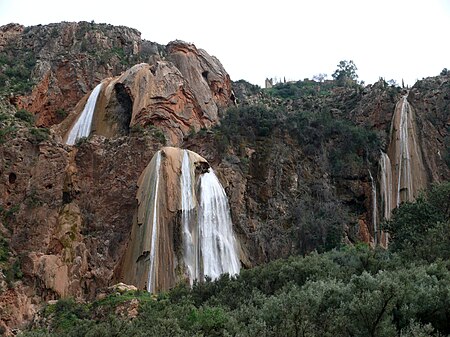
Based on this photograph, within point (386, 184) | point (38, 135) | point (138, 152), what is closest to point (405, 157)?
point (386, 184)

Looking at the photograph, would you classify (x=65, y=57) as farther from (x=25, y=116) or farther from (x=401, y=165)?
(x=401, y=165)

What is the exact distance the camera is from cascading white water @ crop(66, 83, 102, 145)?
4366 cm

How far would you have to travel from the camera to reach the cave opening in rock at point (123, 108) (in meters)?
44.0

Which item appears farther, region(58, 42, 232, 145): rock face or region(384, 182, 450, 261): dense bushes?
region(58, 42, 232, 145): rock face

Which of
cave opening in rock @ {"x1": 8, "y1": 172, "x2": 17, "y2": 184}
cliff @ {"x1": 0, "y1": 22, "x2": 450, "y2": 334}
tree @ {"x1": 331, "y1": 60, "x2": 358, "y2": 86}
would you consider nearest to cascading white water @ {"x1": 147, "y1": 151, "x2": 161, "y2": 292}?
cliff @ {"x1": 0, "y1": 22, "x2": 450, "y2": 334}

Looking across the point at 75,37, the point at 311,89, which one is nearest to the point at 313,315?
the point at 75,37

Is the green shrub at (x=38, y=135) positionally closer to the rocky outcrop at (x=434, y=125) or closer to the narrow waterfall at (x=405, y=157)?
the narrow waterfall at (x=405, y=157)

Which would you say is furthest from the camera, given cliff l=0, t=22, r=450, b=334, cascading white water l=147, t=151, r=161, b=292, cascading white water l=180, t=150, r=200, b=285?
cascading white water l=180, t=150, r=200, b=285

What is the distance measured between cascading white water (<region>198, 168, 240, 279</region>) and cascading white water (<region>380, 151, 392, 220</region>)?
40.9ft

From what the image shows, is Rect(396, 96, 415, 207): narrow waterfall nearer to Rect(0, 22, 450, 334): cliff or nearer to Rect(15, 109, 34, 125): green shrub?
Rect(0, 22, 450, 334): cliff

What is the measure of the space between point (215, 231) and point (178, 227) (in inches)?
103

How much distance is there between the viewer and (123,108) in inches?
1768

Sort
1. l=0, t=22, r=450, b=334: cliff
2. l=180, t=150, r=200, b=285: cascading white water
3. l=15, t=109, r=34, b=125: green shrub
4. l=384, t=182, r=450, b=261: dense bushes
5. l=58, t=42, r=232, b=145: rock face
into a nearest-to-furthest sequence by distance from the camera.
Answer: l=384, t=182, r=450, b=261: dense bushes → l=0, t=22, r=450, b=334: cliff → l=180, t=150, r=200, b=285: cascading white water → l=15, t=109, r=34, b=125: green shrub → l=58, t=42, r=232, b=145: rock face

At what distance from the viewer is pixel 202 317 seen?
816 inches
